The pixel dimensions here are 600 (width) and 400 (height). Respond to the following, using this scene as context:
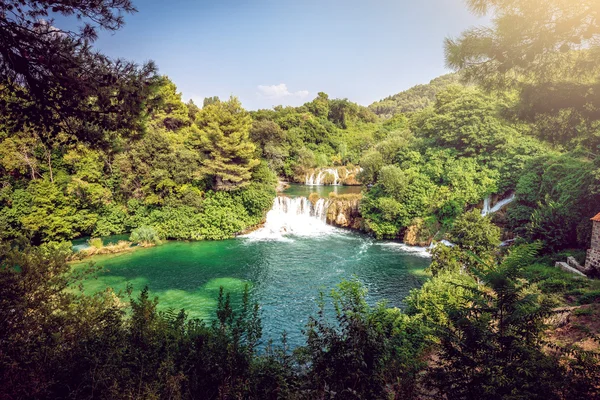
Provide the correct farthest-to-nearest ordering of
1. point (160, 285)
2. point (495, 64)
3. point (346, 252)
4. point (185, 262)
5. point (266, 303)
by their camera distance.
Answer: point (346, 252) < point (185, 262) < point (160, 285) < point (266, 303) < point (495, 64)

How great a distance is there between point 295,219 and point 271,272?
8692mm

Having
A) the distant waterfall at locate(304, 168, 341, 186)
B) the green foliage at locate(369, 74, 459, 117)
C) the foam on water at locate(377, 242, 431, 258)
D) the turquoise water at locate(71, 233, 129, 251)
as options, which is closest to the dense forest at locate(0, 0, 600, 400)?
the foam on water at locate(377, 242, 431, 258)

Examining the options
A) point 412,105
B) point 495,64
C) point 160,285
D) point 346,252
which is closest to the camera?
point 495,64

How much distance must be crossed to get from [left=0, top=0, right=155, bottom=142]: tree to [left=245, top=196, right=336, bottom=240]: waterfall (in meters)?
16.8

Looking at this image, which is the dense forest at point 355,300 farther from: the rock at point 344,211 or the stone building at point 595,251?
the rock at point 344,211

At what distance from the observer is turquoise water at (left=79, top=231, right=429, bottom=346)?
1181cm

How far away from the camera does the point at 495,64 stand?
620 cm

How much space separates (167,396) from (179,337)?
1482 mm

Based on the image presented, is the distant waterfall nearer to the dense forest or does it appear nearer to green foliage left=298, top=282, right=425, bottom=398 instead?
the dense forest

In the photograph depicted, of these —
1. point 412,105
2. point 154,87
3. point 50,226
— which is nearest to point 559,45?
point 154,87

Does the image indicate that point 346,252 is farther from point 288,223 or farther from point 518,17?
point 518,17

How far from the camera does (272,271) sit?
1509 cm

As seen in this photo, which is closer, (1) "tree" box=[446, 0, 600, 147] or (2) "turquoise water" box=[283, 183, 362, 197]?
(1) "tree" box=[446, 0, 600, 147]

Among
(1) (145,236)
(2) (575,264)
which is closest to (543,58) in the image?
(2) (575,264)
